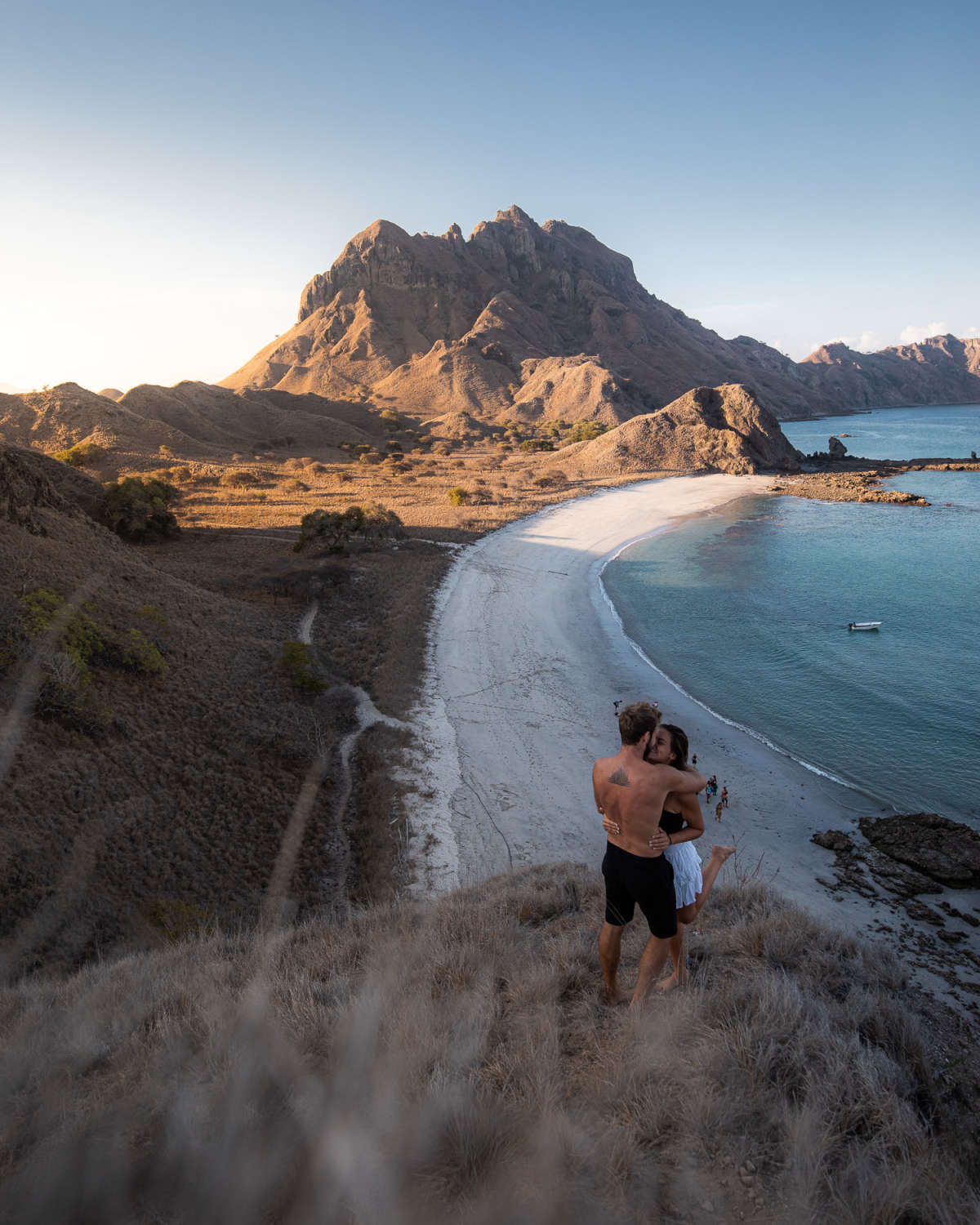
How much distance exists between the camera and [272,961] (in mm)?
5848

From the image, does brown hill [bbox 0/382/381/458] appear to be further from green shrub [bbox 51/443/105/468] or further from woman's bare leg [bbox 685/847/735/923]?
woman's bare leg [bbox 685/847/735/923]

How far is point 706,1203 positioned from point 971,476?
264ft

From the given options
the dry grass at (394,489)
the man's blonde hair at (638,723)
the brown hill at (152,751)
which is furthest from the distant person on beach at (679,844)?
the dry grass at (394,489)

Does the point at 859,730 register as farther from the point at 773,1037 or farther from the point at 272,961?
the point at 272,961

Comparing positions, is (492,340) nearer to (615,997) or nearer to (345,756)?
(345,756)

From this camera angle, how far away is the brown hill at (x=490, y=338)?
359 ft

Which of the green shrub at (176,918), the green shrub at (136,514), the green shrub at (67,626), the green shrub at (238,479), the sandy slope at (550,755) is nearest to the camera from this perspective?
the green shrub at (176,918)

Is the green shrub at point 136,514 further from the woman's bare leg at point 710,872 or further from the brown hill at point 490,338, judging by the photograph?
the brown hill at point 490,338

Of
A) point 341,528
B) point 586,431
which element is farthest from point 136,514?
point 586,431

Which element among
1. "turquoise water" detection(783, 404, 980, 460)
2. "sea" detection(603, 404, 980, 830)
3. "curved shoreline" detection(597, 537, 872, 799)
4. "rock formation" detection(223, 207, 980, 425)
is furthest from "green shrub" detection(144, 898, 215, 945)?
"turquoise water" detection(783, 404, 980, 460)

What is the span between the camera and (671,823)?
4.38m

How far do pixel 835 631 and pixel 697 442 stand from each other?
51.6 meters

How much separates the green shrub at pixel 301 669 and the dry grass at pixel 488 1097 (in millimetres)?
11049

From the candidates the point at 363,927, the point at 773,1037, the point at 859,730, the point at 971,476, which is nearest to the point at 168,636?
the point at 363,927
